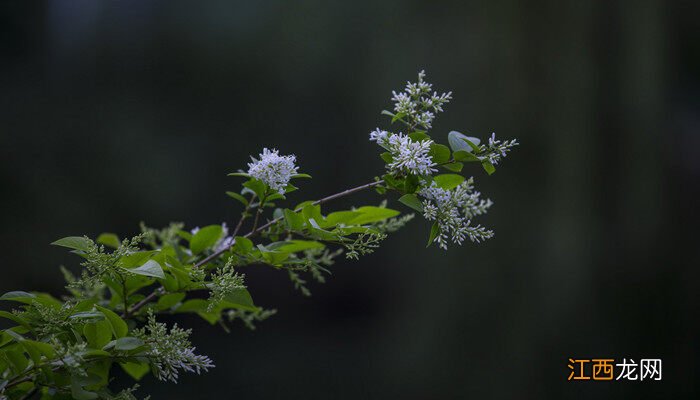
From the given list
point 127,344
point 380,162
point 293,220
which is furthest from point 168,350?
point 380,162

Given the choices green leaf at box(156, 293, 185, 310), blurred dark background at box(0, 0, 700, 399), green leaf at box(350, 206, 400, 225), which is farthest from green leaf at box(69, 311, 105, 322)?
blurred dark background at box(0, 0, 700, 399)

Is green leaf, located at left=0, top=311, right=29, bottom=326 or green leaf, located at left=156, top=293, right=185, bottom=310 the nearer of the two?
green leaf, located at left=0, top=311, right=29, bottom=326

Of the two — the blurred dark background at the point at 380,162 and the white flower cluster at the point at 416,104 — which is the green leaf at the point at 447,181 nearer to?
the white flower cluster at the point at 416,104

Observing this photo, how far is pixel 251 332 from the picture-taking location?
1.61 meters

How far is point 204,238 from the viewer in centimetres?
57

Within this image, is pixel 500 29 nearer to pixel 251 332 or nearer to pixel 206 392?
pixel 251 332

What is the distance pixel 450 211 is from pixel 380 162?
47.0 inches

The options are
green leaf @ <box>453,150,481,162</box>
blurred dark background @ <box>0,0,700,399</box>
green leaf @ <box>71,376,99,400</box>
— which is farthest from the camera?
blurred dark background @ <box>0,0,700,399</box>

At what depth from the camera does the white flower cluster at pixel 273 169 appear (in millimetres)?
466

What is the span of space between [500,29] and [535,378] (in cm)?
98

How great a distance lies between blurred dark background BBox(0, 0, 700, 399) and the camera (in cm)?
158

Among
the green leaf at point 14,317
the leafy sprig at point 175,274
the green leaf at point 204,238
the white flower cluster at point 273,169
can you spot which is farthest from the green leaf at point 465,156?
the green leaf at point 14,317

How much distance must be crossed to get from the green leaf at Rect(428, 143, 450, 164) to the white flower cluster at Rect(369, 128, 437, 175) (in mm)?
20

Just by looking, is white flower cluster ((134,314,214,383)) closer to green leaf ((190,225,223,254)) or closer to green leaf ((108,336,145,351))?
green leaf ((108,336,145,351))
